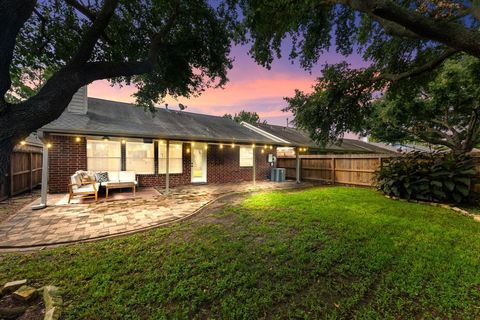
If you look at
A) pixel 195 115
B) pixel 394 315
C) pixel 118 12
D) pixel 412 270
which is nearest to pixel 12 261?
pixel 394 315

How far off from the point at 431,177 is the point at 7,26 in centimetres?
1006

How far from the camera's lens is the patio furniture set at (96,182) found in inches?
267

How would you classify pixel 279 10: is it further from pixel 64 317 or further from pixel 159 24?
pixel 64 317

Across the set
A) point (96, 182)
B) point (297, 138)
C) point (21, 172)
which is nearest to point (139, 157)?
point (96, 182)

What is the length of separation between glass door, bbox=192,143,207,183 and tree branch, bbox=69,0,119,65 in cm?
825

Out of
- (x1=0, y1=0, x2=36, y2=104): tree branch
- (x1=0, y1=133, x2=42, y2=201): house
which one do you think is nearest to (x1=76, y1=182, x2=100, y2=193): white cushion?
(x1=0, y1=133, x2=42, y2=201): house

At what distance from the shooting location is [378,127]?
1530 cm

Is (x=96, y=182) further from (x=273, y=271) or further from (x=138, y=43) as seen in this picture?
(x=273, y=271)

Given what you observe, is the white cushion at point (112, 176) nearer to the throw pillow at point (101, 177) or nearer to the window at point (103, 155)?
the throw pillow at point (101, 177)

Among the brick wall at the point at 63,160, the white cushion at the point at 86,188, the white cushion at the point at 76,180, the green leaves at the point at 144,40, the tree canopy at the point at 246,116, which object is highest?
the tree canopy at the point at 246,116

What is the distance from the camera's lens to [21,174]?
8.13m

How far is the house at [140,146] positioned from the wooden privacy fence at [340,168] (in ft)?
8.25

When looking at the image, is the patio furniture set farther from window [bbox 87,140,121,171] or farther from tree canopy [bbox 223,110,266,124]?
tree canopy [bbox 223,110,266,124]

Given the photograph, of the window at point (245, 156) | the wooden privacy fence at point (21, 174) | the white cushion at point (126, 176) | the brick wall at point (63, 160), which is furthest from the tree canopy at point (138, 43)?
the window at point (245, 156)
